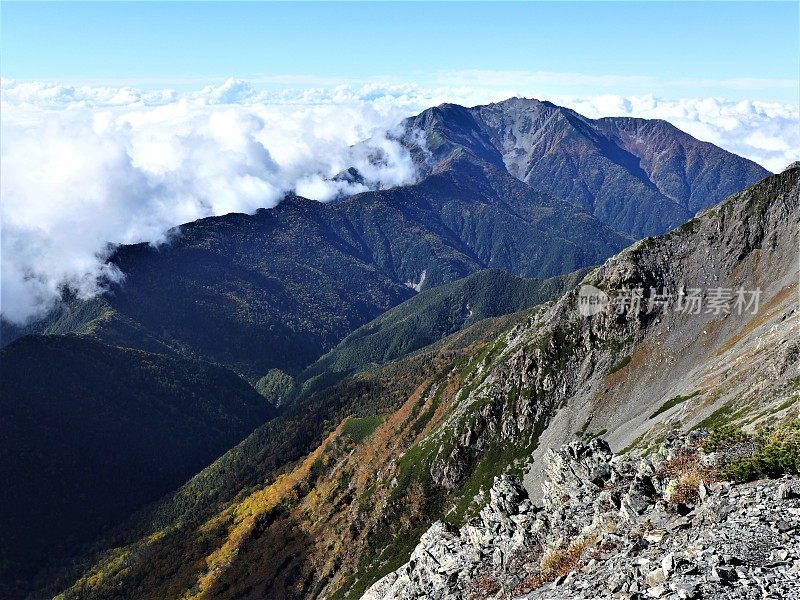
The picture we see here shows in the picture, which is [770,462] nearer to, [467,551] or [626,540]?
[626,540]

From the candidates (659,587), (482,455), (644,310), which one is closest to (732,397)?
(644,310)

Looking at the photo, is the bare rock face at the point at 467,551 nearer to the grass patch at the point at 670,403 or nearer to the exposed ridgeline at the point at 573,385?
the grass patch at the point at 670,403

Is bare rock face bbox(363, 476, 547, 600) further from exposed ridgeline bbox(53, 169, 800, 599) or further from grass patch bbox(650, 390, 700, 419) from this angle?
exposed ridgeline bbox(53, 169, 800, 599)

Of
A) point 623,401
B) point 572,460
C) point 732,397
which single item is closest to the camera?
point 572,460

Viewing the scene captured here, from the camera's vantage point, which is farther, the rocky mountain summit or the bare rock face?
the bare rock face

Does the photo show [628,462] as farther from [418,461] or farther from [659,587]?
[418,461]

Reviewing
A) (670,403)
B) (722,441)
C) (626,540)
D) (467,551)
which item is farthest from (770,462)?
(670,403)

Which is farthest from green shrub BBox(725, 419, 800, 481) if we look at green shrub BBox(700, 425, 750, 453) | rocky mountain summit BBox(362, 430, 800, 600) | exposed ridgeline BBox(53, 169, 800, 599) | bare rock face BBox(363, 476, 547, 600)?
exposed ridgeline BBox(53, 169, 800, 599)

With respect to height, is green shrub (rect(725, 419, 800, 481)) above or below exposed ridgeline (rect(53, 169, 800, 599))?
above
